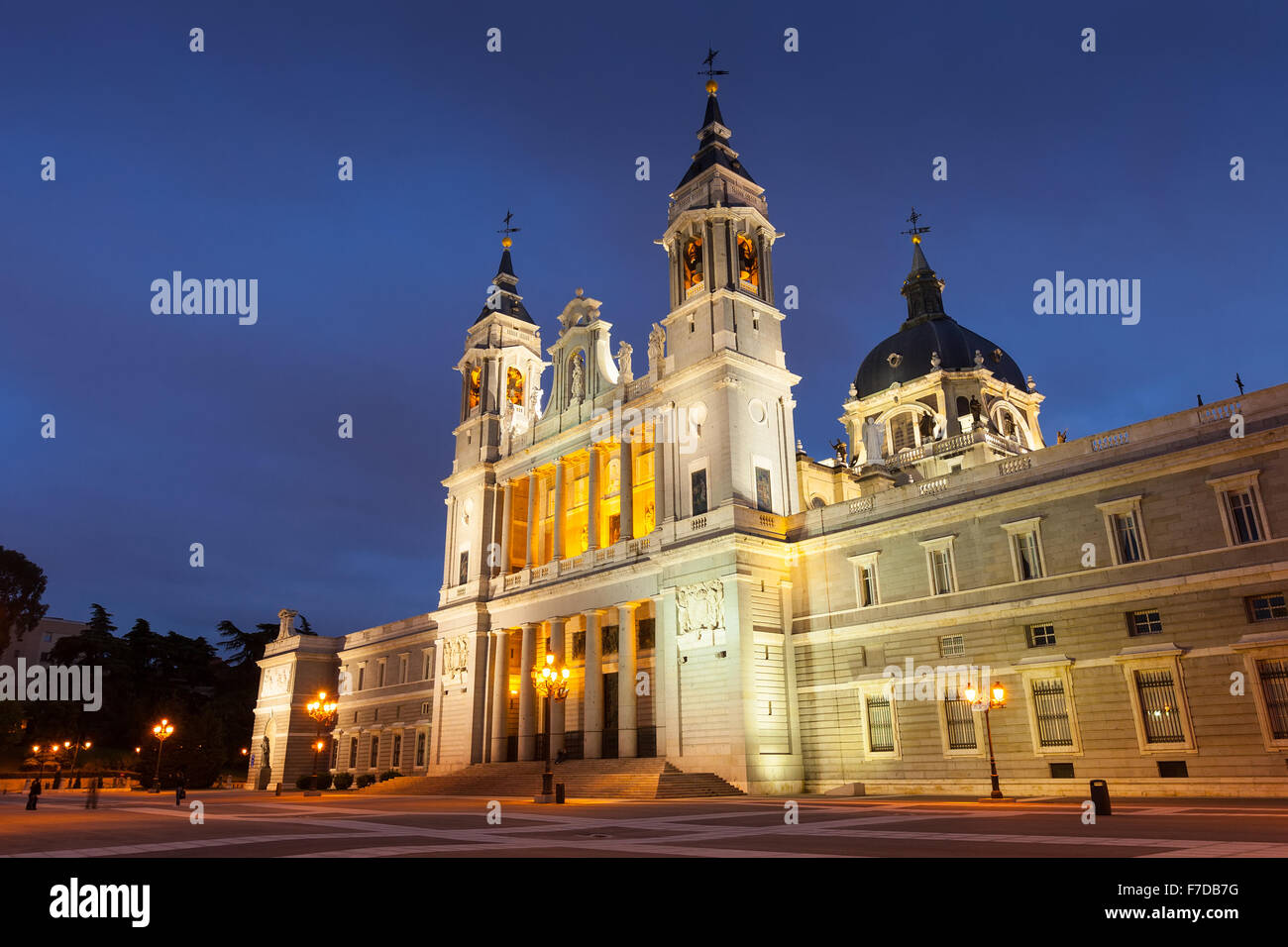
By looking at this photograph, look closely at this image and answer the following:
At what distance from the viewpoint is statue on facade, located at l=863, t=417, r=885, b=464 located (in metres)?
65.9

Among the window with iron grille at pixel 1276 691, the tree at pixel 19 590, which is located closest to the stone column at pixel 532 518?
the window with iron grille at pixel 1276 691

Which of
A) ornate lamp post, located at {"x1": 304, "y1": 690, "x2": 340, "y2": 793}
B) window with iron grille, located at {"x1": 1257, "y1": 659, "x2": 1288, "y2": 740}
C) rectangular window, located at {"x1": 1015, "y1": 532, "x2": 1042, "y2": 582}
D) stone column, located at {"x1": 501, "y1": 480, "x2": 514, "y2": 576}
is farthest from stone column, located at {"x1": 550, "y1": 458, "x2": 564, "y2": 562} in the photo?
window with iron grille, located at {"x1": 1257, "y1": 659, "x2": 1288, "y2": 740}

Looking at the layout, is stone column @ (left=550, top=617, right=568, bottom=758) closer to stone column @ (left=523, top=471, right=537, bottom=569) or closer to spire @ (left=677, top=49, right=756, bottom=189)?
stone column @ (left=523, top=471, right=537, bottom=569)

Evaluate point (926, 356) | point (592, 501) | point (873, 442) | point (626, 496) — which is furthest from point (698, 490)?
point (926, 356)

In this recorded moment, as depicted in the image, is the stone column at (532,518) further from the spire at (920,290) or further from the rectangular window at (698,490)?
the spire at (920,290)

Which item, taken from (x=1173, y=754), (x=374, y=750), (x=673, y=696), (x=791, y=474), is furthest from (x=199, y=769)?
(x=1173, y=754)

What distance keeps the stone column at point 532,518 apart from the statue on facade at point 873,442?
27.0m

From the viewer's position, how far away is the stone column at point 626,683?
4197 cm

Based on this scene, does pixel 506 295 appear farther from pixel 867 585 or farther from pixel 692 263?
pixel 867 585

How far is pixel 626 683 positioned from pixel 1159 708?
2356cm

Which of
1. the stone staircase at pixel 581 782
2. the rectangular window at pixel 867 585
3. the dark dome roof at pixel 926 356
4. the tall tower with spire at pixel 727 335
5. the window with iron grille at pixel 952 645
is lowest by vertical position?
the stone staircase at pixel 581 782

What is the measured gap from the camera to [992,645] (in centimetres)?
3259

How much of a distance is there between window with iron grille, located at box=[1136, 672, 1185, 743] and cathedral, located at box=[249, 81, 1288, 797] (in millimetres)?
70

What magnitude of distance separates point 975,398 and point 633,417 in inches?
1317
